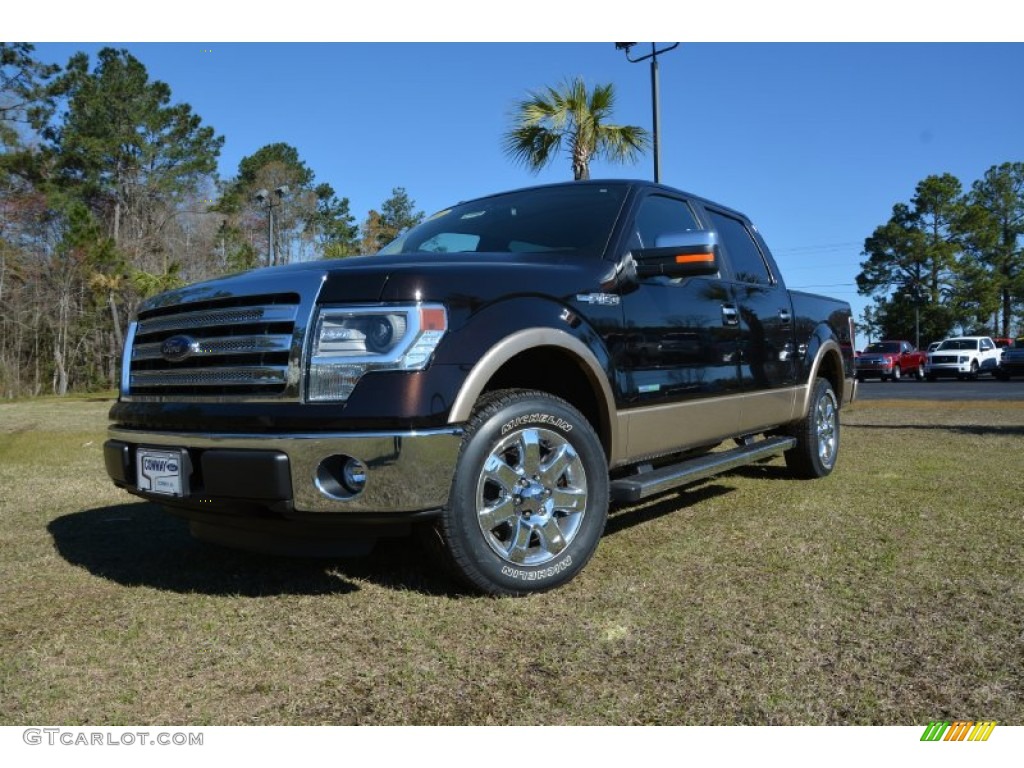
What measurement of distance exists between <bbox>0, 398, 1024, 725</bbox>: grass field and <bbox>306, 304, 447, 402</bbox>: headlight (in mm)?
882

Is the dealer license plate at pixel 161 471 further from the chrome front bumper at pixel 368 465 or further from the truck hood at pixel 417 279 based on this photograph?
the truck hood at pixel 417 279

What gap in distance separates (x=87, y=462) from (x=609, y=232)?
5.95 metres

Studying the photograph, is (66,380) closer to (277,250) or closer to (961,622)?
(277,250)

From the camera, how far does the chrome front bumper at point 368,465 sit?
2.83 m

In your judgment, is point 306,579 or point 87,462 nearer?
point 306,579

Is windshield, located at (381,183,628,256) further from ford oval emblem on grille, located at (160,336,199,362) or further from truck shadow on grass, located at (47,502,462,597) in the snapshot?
truck shadow on grass, located at (47,502,462,597)

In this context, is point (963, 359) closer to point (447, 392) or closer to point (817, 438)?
point (817, 438)

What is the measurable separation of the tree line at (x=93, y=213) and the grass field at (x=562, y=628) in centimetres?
3348

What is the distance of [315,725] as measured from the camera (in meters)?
2.15

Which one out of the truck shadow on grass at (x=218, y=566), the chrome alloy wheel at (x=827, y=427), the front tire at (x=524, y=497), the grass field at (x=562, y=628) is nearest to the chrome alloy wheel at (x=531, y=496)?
the front tire at (x=524, y=497)

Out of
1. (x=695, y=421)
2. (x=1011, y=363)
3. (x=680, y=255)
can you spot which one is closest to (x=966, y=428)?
(x=695, y=421)

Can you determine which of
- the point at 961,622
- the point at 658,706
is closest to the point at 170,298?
the point at 658,706

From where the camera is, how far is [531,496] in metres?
3.26

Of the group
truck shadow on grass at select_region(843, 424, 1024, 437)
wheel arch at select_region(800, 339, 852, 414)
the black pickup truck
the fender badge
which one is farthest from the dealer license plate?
truck shadow on grass at select_region(843, 424, 1024, 437)
